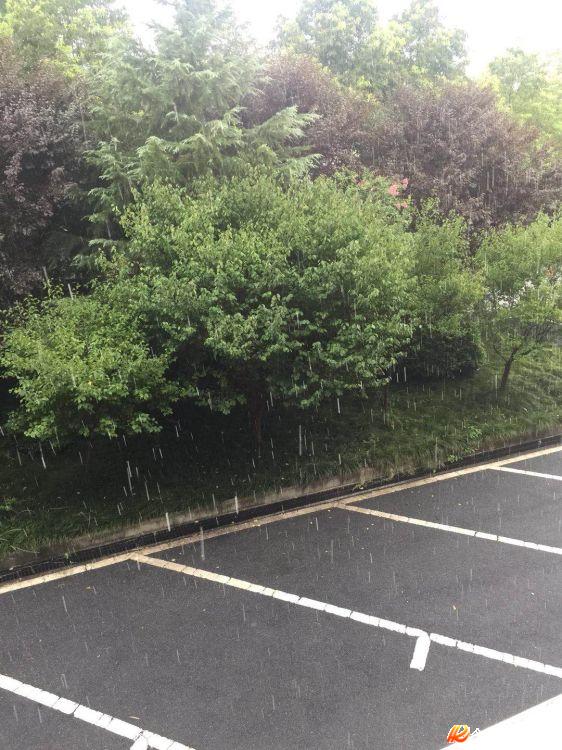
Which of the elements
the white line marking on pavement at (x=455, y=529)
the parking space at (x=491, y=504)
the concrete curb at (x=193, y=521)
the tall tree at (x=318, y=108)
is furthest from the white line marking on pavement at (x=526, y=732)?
the tall tree at (x=318, y=108)

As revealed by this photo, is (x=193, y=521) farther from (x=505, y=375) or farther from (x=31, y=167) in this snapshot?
(x=505, y=375)

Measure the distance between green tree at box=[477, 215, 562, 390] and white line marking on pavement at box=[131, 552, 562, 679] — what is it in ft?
22.1

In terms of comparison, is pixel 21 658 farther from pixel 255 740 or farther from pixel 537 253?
pixel 537 253

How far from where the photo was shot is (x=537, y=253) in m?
10.5

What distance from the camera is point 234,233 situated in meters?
8.87

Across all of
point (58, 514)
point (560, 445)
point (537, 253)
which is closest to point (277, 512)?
point (58, 514)

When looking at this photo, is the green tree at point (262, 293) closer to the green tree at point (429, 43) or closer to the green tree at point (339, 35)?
the green tree at point (339, 35)

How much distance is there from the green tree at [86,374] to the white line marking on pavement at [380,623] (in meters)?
2.09

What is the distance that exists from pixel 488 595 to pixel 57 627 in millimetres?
5368

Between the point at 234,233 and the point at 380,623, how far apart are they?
6.24m

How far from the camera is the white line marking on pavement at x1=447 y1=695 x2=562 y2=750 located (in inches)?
77.7

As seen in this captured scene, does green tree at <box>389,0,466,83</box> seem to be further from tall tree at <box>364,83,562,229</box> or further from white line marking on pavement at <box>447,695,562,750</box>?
white line marking on pavement at <box>447,695,562,750</box>

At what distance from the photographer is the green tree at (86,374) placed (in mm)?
7094

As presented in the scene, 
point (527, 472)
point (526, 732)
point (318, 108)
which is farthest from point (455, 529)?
point (318, 108)
